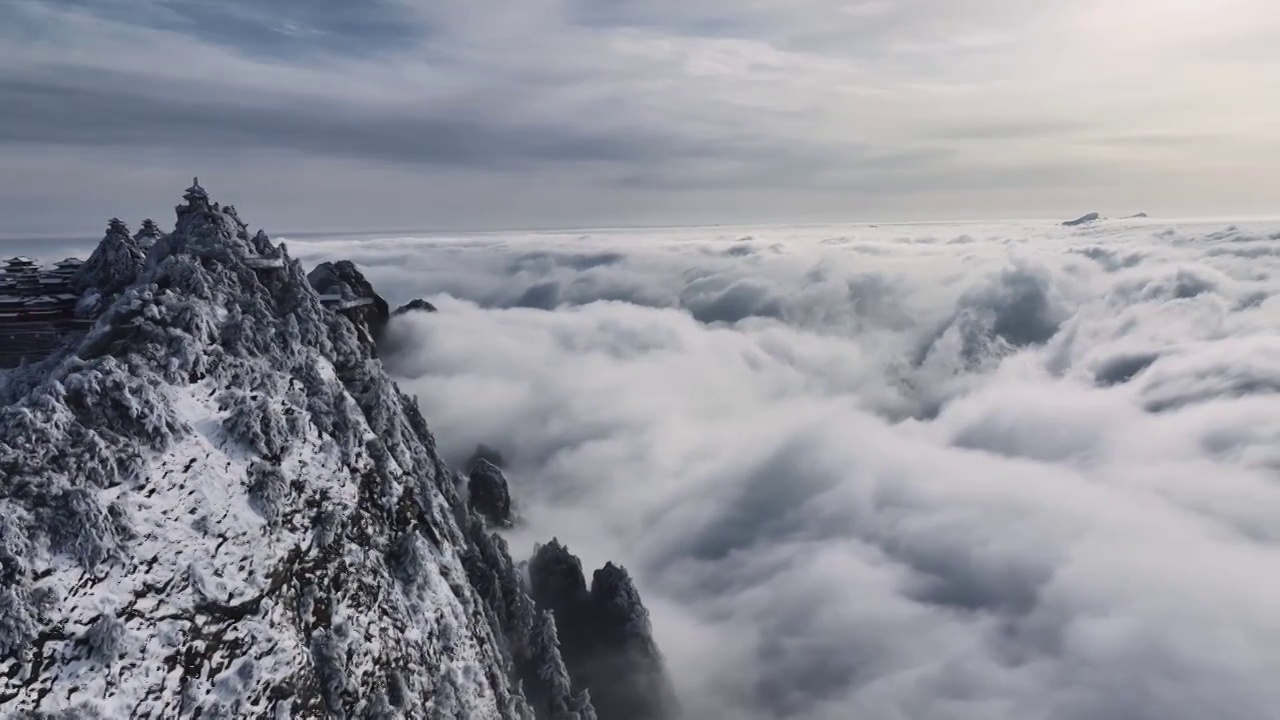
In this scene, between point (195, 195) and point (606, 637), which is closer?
point (195, 195)

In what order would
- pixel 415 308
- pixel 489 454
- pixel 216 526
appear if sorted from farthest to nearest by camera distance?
pixel 415 308 < pixel 489 454 < pixel 216 526

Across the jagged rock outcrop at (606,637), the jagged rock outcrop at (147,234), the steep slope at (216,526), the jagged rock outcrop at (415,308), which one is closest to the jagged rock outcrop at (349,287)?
the jagged rock outcrop at (147,234)

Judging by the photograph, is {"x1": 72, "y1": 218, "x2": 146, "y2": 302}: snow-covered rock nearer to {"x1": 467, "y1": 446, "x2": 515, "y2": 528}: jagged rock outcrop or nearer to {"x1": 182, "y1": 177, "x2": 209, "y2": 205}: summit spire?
{"x1": 182, "y1": 177, "x2": 209, "y2": 205}: summit spire

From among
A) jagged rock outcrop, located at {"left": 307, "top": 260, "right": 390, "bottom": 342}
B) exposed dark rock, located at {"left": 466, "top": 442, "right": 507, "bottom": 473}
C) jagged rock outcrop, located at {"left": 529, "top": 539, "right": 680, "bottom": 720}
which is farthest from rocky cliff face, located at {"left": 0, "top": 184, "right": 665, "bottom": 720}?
exposed dark rock, located at {"left": 466, "top": 442, "right": 507, "bottom": 473}

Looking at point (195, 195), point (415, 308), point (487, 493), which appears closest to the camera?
point (195, 195)

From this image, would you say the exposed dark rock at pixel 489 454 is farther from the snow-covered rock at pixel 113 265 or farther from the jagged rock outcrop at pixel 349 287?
the snow-covered rock at pixel 113 265

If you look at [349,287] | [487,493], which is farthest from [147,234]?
[487,493]

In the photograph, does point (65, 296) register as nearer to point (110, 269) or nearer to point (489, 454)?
point (110, 269)

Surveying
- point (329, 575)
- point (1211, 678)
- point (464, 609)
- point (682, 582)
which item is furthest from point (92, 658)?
point (1211, 678)
